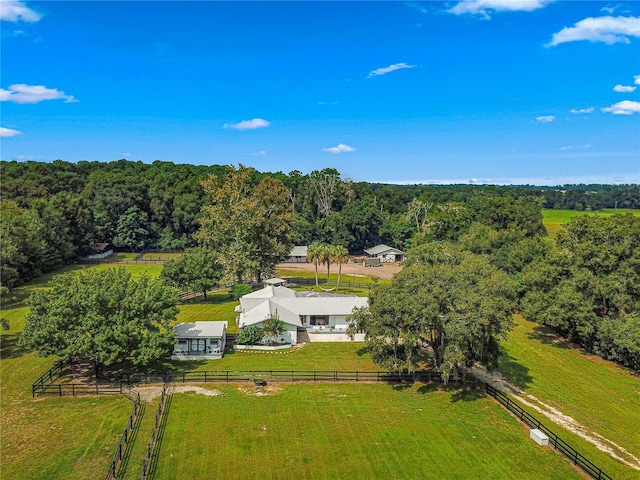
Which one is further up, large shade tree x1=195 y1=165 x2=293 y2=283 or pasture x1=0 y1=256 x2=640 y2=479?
large shade tree x1=195 y1=165 x2=293 y2=283

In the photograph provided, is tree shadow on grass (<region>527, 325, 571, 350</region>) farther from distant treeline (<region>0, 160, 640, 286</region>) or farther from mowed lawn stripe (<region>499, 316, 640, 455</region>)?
distant treeline (<region>0, 160, 640, 286</region>)

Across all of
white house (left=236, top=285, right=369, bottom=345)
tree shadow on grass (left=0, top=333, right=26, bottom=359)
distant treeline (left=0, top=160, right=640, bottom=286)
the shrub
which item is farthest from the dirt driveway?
tree shadow on grass (left=0, top=333, right=26, bottom=359)

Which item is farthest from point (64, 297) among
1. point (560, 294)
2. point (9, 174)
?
point (9, 174)

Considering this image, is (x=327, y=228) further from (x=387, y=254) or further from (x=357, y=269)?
(x=357, y=269)

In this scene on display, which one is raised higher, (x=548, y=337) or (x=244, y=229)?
(x=244, y=229)

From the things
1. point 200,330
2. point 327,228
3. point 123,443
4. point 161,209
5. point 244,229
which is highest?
point 161,209

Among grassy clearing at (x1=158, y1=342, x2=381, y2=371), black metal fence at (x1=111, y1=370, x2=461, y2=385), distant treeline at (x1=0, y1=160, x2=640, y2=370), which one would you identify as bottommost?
grassy clearing at (x1=158, y1=342, x2=381, y2=371)

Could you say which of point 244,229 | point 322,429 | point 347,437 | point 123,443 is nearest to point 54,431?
point 123,443
